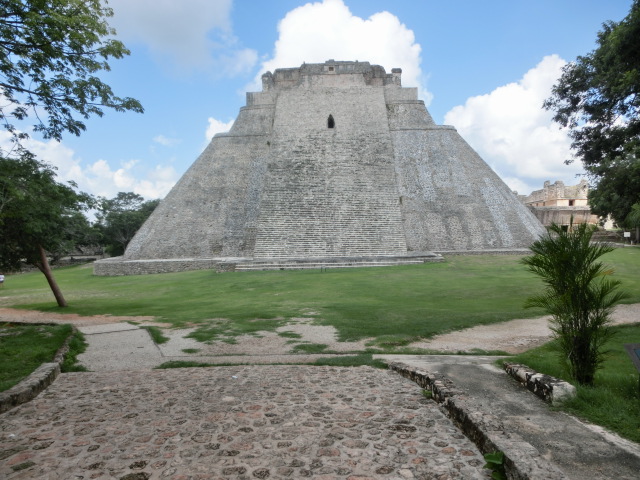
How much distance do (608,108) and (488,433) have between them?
8.45 meters

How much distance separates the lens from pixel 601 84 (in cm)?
850

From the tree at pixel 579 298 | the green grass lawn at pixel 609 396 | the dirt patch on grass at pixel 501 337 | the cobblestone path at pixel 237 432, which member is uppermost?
the tree at pixel 579 298

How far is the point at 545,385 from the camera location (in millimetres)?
4035

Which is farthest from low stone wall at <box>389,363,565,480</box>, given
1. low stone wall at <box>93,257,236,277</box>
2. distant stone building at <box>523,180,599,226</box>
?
distant stone building at <box>523,180,599,226</box>

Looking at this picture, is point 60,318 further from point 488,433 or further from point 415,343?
point 488,433

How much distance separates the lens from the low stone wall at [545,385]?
387 cm

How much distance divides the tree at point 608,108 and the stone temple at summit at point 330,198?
983 centimetres

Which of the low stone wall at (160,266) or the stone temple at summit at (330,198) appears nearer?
the low stone wall at (160,266)

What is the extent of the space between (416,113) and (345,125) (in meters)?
5.50

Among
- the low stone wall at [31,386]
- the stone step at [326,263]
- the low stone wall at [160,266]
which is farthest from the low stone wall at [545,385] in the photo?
the low stone wall at [160,266]

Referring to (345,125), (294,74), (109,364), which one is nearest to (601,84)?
(109,364)

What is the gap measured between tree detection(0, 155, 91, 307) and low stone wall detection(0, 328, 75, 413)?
2.17m

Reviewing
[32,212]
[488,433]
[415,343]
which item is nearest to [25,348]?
[32,212]

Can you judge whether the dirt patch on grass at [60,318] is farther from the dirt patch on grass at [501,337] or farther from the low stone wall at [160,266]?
Answer: the low stone wall at [160,266]
